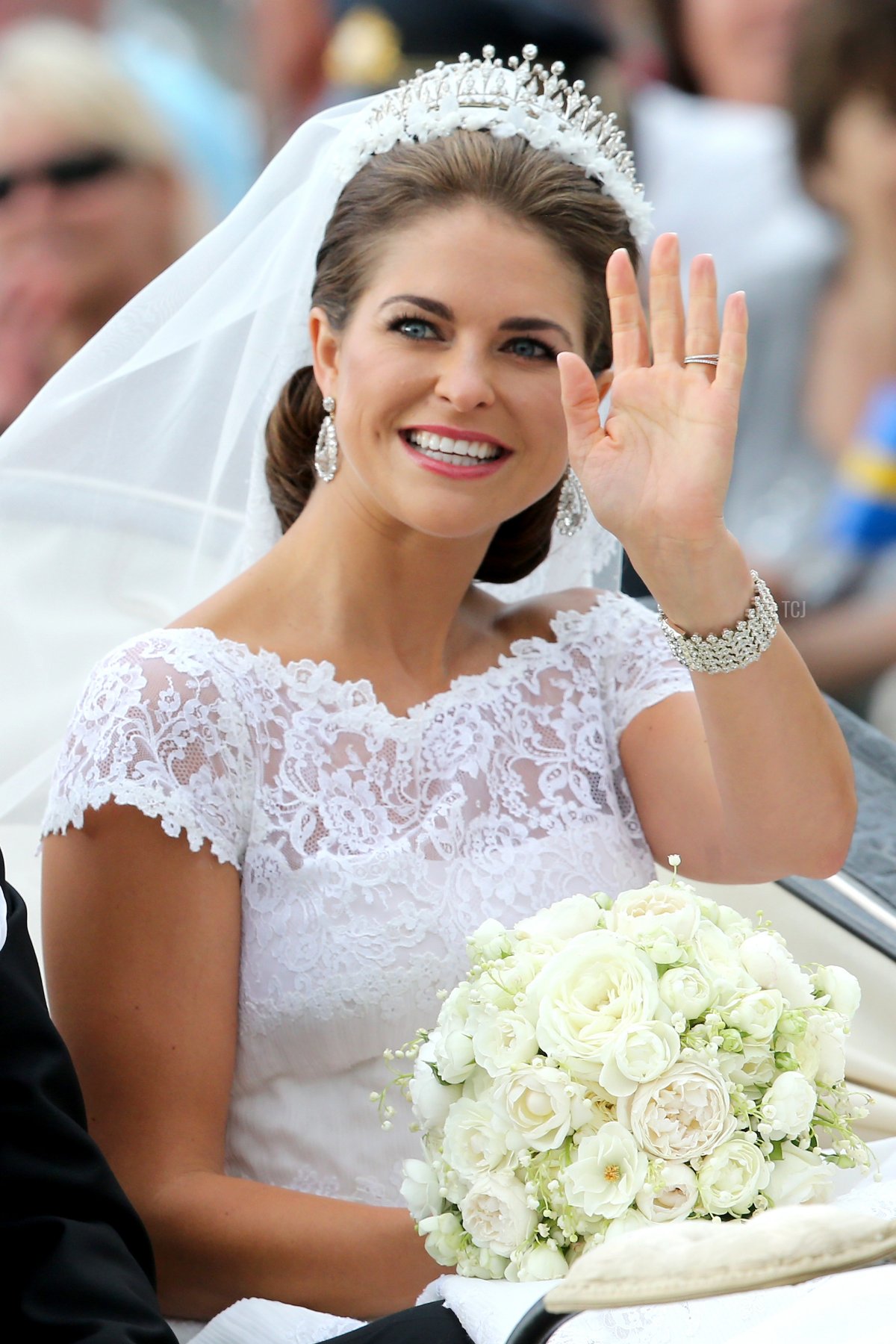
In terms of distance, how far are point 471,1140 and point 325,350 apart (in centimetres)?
110

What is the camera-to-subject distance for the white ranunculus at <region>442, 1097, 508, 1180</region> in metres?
1.43

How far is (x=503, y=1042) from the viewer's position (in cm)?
145

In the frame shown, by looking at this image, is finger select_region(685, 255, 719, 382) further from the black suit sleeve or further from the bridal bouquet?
the black suit sleeve

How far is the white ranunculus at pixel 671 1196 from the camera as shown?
136 centimetres

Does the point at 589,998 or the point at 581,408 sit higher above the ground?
the point at 581,408

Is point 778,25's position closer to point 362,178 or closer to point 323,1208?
point 362,178

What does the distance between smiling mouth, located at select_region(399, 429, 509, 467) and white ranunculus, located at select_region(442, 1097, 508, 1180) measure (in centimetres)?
86

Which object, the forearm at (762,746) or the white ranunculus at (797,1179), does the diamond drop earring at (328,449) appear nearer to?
the forearm at (762,746)

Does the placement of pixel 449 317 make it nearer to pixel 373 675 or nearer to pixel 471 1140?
pixel 373 675

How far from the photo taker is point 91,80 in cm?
339

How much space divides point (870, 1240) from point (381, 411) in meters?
1.33

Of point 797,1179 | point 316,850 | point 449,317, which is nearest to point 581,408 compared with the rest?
point 449,317

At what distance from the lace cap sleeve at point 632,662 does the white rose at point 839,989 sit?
762 mm

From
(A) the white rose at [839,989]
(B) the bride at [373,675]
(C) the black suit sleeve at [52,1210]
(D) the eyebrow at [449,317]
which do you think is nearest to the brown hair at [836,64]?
(B) the bride at [373,675]
